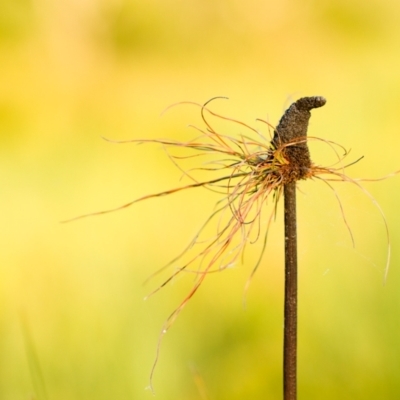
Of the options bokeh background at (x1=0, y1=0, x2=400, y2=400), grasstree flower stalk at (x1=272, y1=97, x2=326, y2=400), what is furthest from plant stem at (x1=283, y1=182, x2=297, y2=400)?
bokeh background at (x1=0, y1=0, x2=400, y2=400)

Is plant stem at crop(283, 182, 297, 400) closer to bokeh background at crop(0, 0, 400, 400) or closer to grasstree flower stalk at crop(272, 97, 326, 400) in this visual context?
grasstree flower stalk at crop(272, 97, 326, 400)

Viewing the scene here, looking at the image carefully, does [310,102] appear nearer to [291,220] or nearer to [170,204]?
[291,220]

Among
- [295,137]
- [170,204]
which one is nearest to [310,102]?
[295,137]

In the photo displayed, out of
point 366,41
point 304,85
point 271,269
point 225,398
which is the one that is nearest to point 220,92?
point 304,85

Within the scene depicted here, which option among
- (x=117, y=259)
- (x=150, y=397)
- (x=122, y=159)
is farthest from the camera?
(x=122, y=159)

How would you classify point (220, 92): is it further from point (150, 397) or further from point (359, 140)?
point (150, 397)

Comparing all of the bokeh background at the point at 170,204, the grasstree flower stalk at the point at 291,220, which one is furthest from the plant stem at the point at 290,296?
the bokeh background at the point at 170,204

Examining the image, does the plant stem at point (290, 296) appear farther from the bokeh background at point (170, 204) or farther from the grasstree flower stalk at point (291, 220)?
the bokeh background at point (170, 204)

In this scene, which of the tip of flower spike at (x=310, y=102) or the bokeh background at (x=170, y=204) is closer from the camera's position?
the tip of flower spike at (x=310, y=102)
